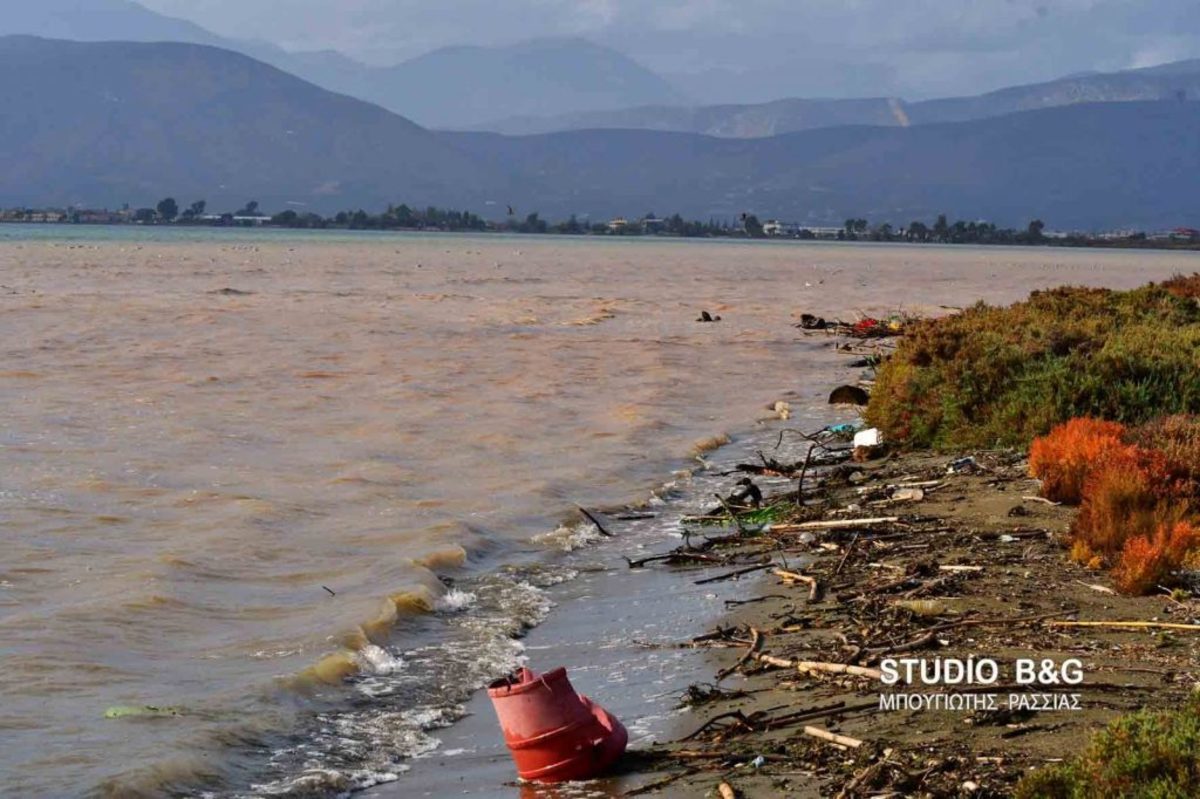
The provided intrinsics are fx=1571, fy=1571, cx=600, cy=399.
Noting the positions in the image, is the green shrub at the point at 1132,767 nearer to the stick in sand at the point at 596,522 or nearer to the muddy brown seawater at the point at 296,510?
the muddy brown seawater at the point at 296,510

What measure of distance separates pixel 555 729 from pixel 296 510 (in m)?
8.42

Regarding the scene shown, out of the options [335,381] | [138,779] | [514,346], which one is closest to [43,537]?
[138,779]

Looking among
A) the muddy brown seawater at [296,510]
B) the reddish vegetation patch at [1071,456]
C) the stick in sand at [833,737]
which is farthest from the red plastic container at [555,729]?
the reddish vegetation patch at [1071,456]

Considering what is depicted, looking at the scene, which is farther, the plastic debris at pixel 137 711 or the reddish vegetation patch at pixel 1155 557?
the reddish vegetation patch at pixel 1155 557

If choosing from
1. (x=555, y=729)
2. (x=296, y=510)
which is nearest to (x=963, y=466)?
(x=296, y=510)

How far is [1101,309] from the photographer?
25.0 meters

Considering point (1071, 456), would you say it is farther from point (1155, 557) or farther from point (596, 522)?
point (596, 522)

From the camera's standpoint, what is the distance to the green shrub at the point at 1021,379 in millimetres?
16312

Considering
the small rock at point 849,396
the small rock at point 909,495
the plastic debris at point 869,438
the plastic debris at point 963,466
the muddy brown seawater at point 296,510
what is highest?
the plastic debris at point 963,466

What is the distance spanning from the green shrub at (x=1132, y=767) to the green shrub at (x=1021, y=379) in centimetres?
991

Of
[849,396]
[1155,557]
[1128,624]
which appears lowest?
[849,396]

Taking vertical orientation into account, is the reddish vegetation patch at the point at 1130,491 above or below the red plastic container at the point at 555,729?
above

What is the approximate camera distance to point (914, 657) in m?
8.73

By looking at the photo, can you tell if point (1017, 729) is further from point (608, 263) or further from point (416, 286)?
point (608, 263)
